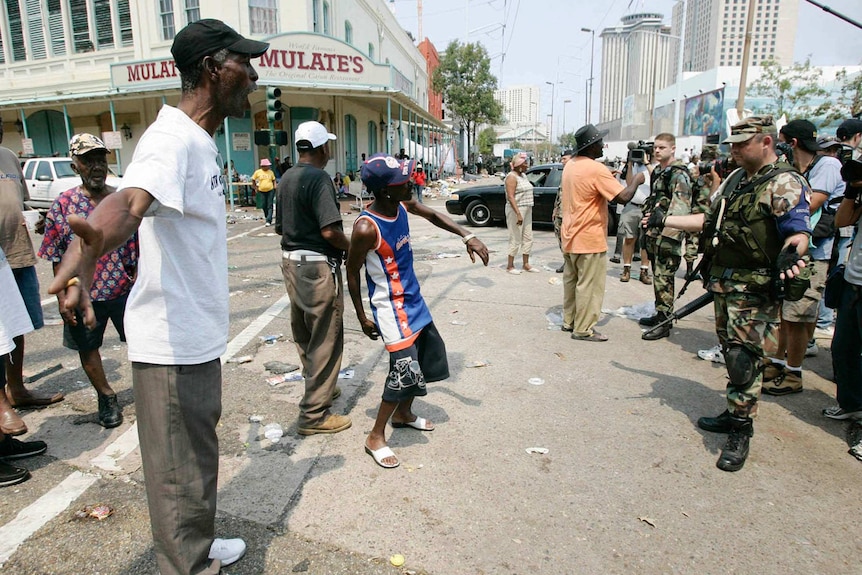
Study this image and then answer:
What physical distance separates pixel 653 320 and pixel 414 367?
3.95 meters

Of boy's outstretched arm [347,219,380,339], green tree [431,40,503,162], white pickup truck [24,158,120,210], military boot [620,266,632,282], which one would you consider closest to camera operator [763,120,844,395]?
boy's outstretched arm [347,219,380,339]

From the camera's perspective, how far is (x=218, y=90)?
1.96m

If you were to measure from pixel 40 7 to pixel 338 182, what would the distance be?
48.8 feet

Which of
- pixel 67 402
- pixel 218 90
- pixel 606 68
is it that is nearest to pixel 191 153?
pixel 218 90

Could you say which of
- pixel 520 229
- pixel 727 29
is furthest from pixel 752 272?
pixel 727 29

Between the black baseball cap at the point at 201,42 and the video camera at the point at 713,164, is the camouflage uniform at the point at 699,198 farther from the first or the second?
the black baseball cap at the point at 201,42

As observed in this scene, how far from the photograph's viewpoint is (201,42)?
Answer: 188 cm

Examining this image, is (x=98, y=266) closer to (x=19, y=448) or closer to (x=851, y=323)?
(x=19, y=448)

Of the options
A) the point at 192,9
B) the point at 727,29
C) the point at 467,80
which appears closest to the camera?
the point at 192,9

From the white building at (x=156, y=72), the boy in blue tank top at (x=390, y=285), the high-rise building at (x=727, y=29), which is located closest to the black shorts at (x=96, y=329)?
the boy in blue tank top at (x=390, y=285)

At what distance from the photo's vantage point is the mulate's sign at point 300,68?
17750mm

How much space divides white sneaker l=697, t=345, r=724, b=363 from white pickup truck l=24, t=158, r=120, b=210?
17.3 metres

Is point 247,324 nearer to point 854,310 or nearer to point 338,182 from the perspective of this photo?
point 854,310

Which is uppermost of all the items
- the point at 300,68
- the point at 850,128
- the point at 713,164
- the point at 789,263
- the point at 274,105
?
the point at 300,68
